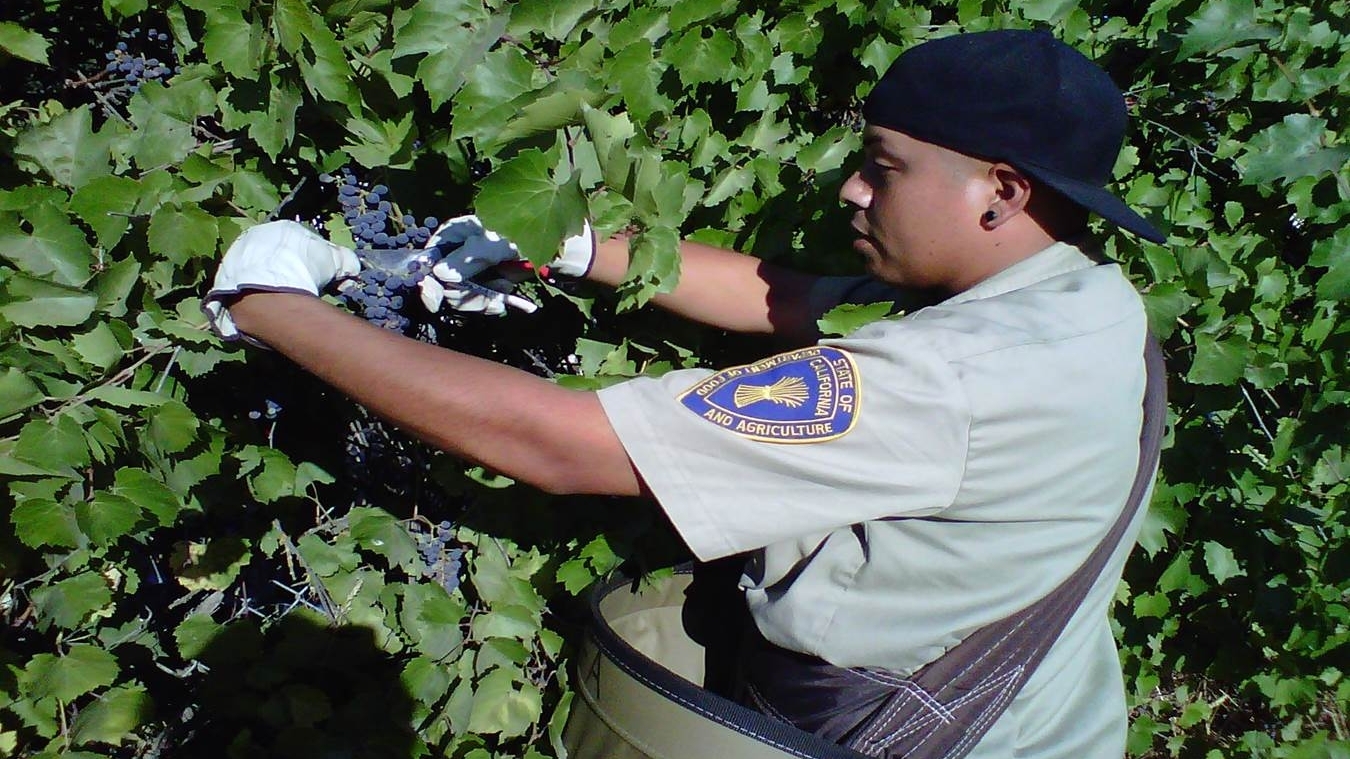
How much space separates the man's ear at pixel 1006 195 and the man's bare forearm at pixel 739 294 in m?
0.54

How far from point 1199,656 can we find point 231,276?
261cm

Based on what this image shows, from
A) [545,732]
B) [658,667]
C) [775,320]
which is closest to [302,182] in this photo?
[775,320]

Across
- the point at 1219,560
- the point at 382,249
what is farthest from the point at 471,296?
the point at 1219,560

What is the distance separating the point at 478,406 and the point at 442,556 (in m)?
0.83

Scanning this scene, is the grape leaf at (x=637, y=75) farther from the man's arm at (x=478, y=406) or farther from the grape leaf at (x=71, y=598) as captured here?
the grape leaf at (x=71, y=598)

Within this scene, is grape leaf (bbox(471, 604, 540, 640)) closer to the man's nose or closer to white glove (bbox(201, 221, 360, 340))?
white glove (bbox(201, 221, 360, 340))

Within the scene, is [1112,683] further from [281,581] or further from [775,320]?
[281,581]

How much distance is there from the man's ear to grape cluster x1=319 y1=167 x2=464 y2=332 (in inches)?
36.7

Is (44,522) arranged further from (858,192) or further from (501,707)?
(858,192)

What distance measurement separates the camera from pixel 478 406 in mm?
1573

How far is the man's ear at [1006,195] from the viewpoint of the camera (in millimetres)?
1717

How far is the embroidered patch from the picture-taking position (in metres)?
1.53

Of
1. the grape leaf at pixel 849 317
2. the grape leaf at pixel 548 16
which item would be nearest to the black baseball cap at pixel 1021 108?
the grape leaf at pixel 849 317

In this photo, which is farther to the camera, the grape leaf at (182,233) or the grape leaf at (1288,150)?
the grape leaf at (1288,150)
